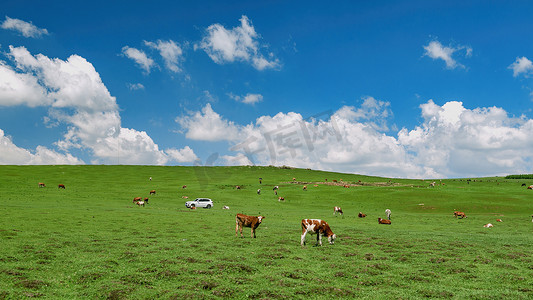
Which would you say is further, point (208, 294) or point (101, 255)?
point (101, 255)

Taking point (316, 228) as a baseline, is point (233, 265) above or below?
below

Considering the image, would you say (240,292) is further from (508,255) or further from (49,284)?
(508,255)

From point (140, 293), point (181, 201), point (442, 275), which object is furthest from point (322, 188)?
point (140, 293)

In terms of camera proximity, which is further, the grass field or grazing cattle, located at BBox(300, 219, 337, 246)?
grazing cattle, located at BBox(300, 219, 337, 246)

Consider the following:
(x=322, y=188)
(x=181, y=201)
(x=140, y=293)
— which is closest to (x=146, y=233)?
(x=140, y=293)

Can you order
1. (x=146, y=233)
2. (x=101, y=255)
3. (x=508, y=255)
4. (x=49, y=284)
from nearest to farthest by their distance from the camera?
(x=49, y=284), (x=101, y=255), (x=508, y=255), (x=146, y=233)

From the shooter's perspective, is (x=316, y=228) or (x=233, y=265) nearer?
(x=233, y=265)

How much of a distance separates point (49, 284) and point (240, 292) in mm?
7620

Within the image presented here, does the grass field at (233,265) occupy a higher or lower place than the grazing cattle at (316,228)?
lower

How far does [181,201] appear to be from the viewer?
2657 inches

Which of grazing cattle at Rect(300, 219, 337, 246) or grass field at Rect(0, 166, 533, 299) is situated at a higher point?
grazing cattle at Rect(300, 219, 337, 246)

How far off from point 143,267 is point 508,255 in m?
20.6

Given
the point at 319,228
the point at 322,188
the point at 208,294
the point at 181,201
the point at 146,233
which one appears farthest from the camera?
the point at 322,188

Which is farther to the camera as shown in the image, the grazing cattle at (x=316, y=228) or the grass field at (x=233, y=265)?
the grazing cattle at (x=316, y=228)
